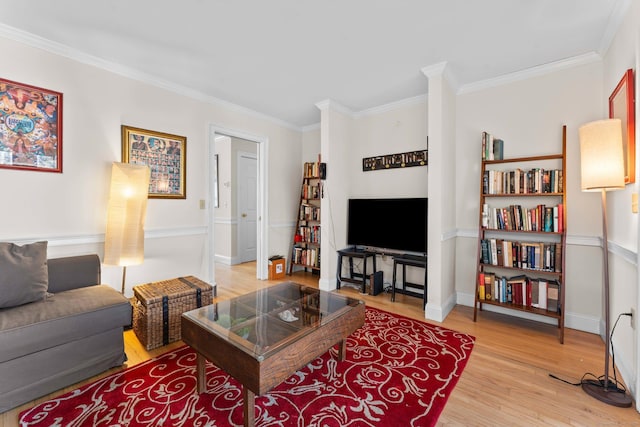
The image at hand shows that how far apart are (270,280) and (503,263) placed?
10.1ft

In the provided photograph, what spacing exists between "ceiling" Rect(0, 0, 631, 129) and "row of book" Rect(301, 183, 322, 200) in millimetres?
1700

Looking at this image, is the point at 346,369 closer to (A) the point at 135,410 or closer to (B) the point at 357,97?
(A) the point at 135,410

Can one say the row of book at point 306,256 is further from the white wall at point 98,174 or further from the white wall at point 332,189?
the white wall at point 98,174

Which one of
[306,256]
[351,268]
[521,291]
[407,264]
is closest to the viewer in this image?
[521,291]

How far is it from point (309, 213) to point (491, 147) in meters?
2.66

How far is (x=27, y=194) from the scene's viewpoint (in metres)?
2.31

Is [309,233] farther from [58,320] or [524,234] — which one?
[58,320]

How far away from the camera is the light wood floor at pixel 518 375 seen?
1.55 meters

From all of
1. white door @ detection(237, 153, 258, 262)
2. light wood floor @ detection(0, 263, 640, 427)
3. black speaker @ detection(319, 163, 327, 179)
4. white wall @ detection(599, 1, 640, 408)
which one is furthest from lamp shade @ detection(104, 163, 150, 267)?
white wall @ detection(599, 1, 640, 408)

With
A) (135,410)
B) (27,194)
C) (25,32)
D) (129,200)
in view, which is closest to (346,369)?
(135,410)

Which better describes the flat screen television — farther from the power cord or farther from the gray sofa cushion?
the gray sofa cushion

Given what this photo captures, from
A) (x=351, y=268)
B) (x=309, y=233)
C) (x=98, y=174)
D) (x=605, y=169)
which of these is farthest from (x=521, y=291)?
(x=98, y=174)

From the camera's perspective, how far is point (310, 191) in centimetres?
459

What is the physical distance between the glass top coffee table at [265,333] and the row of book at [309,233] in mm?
2034
